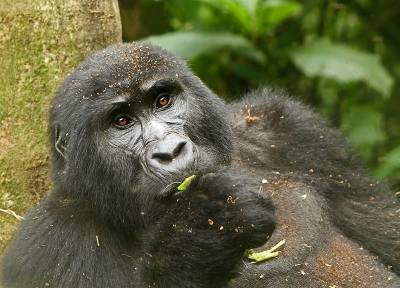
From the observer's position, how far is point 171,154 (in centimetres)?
282

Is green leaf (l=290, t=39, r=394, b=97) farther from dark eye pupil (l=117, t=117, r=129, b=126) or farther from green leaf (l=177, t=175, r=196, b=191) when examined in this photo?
green leaf (l=177, t=175, r=196, b=191)

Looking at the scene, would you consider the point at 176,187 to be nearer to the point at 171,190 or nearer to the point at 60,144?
the point at 171,190

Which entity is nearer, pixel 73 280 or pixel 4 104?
pixel 73 280

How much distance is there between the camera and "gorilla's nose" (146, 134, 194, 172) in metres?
2.79

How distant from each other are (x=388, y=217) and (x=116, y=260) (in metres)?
1.99

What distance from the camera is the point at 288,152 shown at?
151 inches

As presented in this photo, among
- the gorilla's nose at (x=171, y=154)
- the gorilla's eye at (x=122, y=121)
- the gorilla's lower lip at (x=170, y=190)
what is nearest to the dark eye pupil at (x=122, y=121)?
the gorilla's eye at (x=122, y=121)

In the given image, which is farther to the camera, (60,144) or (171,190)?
(60,144)

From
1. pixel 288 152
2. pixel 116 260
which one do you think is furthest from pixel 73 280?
pixel 288 152

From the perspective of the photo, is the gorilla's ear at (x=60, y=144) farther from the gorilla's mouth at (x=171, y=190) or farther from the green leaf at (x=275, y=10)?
the green leaf at (x=275, y=10)

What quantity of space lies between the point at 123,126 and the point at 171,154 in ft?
1.48

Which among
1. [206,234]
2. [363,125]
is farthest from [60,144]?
[363,125]

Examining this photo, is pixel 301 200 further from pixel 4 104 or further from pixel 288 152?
pixel 4 104

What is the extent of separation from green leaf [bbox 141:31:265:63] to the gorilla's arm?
1.29 metres
